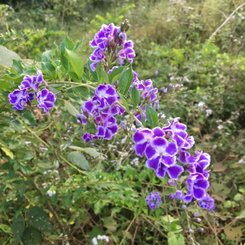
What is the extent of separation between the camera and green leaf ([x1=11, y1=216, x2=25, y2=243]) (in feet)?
4.80

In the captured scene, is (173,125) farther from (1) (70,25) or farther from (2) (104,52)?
(1) (70,25)

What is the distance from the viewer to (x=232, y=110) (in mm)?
2785

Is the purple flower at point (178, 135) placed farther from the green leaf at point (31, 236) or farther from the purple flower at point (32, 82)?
the green leaf at point (31, 236)

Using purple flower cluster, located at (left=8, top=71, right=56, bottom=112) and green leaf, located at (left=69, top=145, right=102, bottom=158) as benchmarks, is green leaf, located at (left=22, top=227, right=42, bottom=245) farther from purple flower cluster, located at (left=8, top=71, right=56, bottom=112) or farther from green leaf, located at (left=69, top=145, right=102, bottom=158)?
purple flower cluster, located at (left=8, top=71, right=56, bottom=112)

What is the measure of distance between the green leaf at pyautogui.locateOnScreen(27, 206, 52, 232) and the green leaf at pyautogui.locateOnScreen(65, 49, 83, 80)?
0.62 metres

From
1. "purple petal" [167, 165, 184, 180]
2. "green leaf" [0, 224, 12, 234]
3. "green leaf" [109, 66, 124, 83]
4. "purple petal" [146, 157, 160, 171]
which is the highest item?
"green leaf" [109, 66, 124, 83]

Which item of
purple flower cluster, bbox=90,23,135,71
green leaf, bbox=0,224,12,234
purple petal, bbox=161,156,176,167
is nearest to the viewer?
purple petal, bbox=161,156,176,167

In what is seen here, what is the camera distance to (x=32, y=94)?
103 centimetres

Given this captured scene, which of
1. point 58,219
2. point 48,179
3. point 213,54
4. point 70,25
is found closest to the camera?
point 48,179

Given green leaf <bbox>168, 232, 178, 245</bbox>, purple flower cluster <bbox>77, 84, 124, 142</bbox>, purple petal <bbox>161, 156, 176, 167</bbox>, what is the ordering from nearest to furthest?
purple petal <bbox>161, 156, 176, 167</bbox> → purple flower cluster <bbox>77, 84, 124, 142</bbox> → green leaf <bbox>168, 232, 178, 245</bbox>

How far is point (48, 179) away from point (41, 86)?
57 centimetres

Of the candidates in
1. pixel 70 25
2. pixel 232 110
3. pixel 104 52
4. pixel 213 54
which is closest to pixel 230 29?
pixel 213 54

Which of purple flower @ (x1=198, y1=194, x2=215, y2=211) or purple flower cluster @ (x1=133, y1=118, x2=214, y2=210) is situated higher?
purple flower cluster @ (x1=133, y1=118, x2=214, y2=210)

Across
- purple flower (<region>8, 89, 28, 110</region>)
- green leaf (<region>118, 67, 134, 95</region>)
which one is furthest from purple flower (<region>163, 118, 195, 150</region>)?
purple flower (<region>8, 89, 28, 110</region>)
